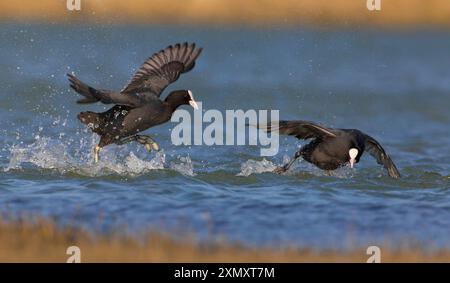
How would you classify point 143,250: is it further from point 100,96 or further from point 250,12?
point 250,12

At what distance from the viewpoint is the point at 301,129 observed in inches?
377

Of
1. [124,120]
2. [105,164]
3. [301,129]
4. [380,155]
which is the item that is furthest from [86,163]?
[380,155]

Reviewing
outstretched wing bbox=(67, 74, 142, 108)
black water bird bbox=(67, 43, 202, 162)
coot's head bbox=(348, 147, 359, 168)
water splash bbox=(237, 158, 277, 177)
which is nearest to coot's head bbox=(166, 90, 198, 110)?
black water bird bbox=(67, 43, 202, 162)

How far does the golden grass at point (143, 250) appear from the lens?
7406 mm

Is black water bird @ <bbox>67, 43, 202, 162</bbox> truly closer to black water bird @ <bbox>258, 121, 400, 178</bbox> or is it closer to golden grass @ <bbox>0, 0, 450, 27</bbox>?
black water bird @ <bbox>258, 121, 400, 178</bbox>

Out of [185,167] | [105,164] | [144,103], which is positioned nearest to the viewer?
[144,103]

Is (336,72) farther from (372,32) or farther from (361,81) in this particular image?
(372,32)

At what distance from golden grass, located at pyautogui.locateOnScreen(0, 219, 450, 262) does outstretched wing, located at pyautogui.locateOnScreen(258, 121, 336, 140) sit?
1703mm

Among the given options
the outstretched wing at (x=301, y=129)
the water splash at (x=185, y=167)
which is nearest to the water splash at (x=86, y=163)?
the water splash at (x=185, y=167)

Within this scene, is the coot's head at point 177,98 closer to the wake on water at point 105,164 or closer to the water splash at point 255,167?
the wake on water at point 105,164

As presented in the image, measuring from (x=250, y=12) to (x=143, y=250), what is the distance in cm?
1281

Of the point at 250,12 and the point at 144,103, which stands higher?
the point at 250,12
